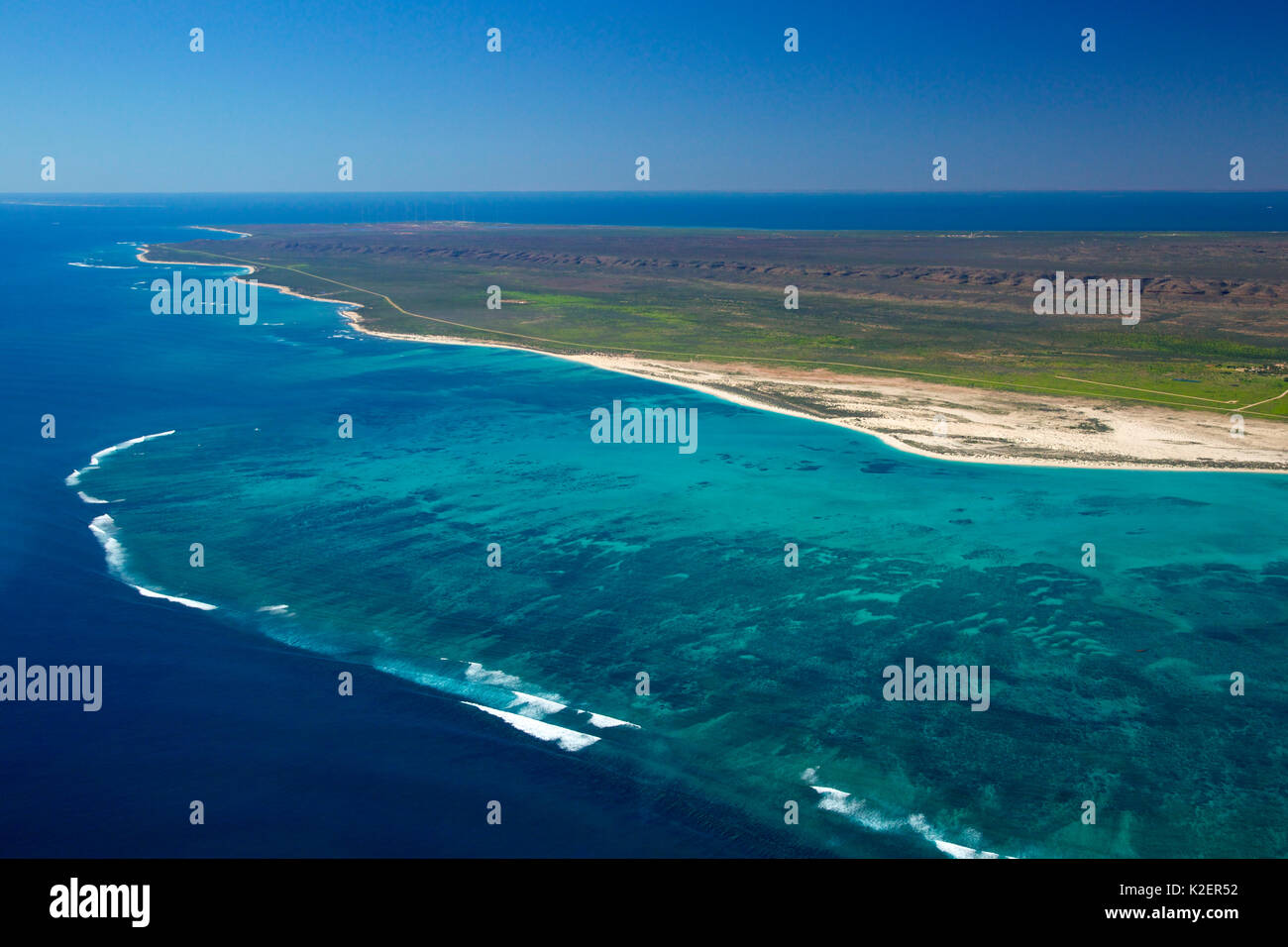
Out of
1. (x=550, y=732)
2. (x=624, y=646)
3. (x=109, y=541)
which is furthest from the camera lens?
(x=109, y=541)

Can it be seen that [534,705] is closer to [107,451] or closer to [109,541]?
[109,541]

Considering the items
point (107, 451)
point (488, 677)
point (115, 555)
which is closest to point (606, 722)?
point (488, 677)

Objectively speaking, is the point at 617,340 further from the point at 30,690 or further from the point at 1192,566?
the point at 30,690

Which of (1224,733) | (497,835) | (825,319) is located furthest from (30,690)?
(825,319)

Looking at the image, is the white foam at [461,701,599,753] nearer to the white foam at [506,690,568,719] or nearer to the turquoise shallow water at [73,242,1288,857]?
the turquoise shallow water at [73,242,1288,857]

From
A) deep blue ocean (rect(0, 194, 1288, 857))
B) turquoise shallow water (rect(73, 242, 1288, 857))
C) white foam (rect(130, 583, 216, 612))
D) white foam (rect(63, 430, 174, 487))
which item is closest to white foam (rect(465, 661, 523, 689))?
deep blue ocean (rect(0, 194, 1288, 857))
